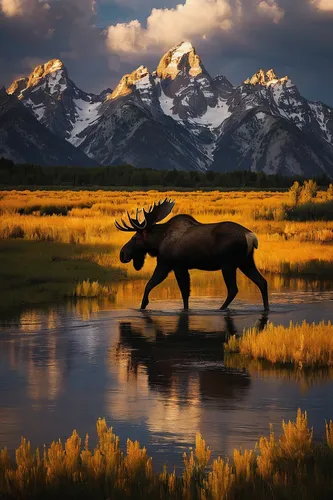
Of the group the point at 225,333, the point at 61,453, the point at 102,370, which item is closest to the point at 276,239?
the point at 225,333

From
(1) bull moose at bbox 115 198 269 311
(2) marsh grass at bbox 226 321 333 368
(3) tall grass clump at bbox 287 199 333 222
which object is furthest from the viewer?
(3) tall grass clump at bbox 287 199 333 222

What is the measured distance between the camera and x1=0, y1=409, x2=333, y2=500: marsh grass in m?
7.53

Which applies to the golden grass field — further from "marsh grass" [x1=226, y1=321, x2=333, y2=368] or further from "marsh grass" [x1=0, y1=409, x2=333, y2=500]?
"marsh grass" [x1=0, y1=409, x2=333, y2=500]

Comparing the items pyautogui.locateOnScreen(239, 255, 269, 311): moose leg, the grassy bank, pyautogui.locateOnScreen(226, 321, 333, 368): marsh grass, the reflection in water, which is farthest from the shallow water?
the grassy bank

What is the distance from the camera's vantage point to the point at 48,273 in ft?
88.3

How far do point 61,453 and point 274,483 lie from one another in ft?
5.60

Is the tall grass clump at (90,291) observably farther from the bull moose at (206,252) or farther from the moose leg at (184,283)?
the moose leg at (184,283)

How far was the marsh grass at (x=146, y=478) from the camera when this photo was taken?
7531 mm

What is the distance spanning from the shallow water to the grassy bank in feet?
9.85

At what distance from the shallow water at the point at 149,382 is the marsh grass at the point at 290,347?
0.44 m

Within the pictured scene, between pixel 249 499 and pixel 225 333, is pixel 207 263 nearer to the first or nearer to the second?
pixel 225 333

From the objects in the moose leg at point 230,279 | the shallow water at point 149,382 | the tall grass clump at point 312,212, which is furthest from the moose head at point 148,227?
the tall grass clump at point 312,212

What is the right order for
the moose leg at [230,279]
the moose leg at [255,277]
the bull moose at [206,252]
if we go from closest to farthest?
1. the bull moose at [206,252]
2. the moose leg at [230,279]
3. the moose leg at [255,277]

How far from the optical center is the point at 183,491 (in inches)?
298
